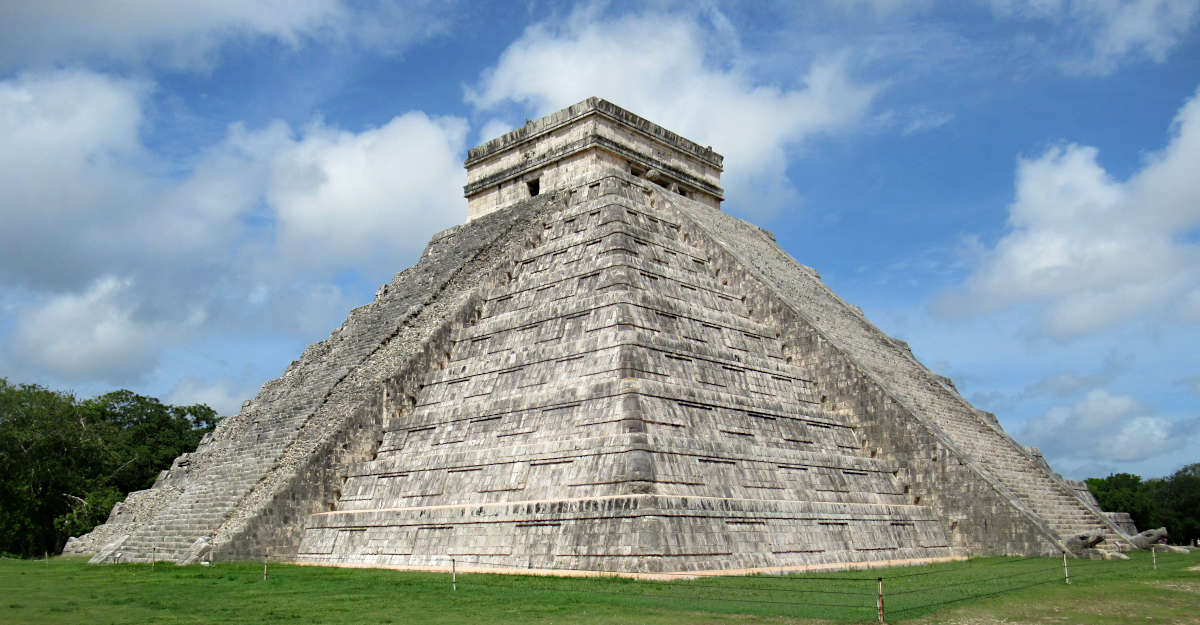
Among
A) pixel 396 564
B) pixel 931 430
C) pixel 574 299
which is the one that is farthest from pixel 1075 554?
pixel 396 564

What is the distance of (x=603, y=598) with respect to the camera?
10594 mm

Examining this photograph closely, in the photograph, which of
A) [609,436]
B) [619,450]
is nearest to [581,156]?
[609,436]

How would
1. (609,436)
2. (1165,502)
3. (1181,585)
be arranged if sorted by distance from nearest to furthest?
1. (1181,585)
2. (609,436)
3. (1165,502)

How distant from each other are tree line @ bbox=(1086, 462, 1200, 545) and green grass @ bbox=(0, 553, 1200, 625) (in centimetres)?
2546

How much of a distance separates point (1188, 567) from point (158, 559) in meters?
17.0

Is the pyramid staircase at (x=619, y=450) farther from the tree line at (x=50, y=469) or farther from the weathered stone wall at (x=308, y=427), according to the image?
the tree line at (x=50, y=469)

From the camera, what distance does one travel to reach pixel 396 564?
14844 mm

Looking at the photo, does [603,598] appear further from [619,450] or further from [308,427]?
[308,427]

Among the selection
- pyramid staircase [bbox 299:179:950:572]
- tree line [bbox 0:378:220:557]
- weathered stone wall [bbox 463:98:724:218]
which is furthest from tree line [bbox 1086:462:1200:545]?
tree line [bbox 0:378:220:557]

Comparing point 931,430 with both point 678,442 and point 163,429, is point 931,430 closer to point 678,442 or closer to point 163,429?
point 678,442

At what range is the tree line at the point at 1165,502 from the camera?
1449 inches

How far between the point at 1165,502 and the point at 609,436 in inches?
1475

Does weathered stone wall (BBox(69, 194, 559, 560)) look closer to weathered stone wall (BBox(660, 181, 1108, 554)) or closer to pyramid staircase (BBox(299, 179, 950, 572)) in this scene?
pyramid staircase (BBox(299, 179, 950, 572))

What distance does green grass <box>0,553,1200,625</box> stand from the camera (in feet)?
31.4
